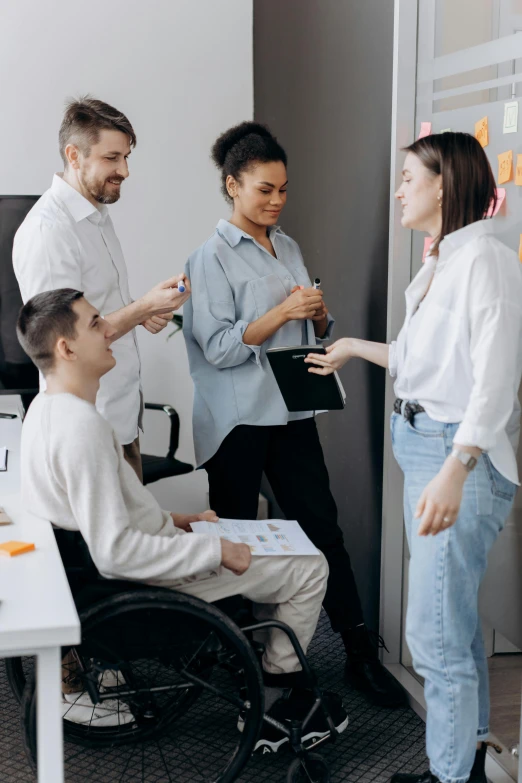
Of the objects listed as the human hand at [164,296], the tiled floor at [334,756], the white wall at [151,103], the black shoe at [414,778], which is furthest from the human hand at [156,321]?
the white wall at [151,103]

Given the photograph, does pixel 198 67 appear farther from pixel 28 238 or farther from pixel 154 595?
pixel 154 595

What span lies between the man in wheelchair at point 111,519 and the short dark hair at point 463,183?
81cm

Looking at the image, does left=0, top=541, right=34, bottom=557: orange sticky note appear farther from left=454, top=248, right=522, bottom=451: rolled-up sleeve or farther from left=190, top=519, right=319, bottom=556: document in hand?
left=454, top=248, right=522, bottom=451: rolled-up sleeve

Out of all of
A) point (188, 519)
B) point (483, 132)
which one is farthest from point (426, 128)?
point (188, 519)

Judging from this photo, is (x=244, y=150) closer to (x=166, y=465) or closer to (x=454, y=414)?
(x=454, y=414)

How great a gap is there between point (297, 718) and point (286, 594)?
357 mm

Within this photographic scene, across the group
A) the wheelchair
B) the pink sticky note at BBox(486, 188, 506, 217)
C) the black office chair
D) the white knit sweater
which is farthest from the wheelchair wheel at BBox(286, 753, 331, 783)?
the black office chair

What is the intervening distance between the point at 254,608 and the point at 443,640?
552 mm

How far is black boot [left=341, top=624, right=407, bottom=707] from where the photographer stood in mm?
2508

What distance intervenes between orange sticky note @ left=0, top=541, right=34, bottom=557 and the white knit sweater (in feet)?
0.45

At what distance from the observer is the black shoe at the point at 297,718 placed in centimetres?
214

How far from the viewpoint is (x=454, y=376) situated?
173cm

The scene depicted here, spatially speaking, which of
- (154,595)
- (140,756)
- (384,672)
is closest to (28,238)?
(154,595)

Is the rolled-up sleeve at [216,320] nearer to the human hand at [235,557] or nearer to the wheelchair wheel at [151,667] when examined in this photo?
the human hand at [235,557]
